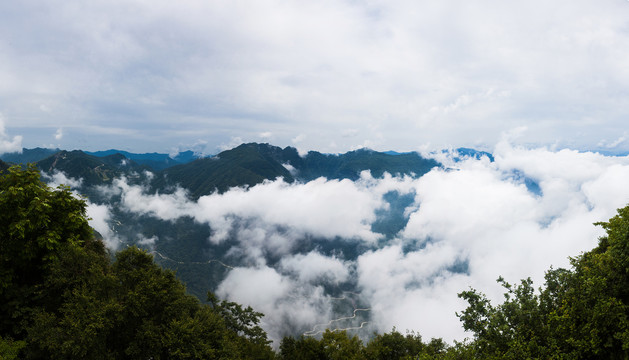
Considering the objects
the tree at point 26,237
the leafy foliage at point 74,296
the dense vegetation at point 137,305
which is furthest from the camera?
the tree at point 26,237

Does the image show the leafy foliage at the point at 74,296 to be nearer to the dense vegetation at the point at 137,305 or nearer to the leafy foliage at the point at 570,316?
the dense vegetation at the point at 137,305

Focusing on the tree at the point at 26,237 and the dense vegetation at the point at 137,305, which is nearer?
the dense vegetation at the point at 137,305

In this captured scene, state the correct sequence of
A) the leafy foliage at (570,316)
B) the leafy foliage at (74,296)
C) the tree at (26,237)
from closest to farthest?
the leafy foliage at (570,316)
the leafy foliage at (74,296)
the tree at (26,237)

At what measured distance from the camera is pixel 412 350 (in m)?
41.7

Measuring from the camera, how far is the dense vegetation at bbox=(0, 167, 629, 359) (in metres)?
20.2

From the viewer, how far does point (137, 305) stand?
1057 inches

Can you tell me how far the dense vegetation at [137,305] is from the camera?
20.2m

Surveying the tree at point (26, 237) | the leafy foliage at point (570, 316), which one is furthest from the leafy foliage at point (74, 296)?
the leafy foliage at point (570, 316)

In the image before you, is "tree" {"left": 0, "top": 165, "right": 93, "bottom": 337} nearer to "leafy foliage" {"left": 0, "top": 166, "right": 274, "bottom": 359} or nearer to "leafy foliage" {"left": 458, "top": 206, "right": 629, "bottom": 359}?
"leafy foliage" {"left": 0, "top": 166, "right": 274, "bottom": 359}

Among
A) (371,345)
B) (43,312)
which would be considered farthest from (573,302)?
(43,312)

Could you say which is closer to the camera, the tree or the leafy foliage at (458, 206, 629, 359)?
the leafy foliage at (458, 206, 629, 359)

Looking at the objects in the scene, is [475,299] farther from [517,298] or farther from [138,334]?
[138,334]

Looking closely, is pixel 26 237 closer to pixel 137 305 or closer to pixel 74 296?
pixel 74 296

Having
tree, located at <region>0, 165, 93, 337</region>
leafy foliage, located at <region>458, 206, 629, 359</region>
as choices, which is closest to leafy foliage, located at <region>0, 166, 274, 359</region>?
tree, located at <region>0, 165, 93, 337</region>
